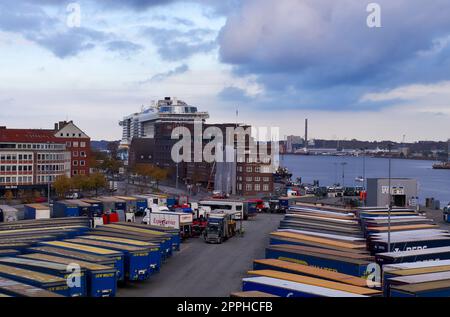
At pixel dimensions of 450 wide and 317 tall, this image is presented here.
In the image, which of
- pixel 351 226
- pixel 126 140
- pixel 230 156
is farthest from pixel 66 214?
pixel 126 140

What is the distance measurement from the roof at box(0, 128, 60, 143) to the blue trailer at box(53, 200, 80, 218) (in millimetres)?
18384

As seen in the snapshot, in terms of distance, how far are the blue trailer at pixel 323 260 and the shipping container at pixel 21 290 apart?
8.53 metres

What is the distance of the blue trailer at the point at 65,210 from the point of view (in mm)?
35550

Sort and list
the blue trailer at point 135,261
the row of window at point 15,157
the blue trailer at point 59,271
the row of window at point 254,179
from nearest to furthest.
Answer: the blue trailer at point 59,271
the blue trailer at point 135,261
the row of window at point 15,157
the row of window at point 254,179

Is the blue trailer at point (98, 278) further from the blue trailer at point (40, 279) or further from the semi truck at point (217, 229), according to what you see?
the semi truck at point (217, 229)

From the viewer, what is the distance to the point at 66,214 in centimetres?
3547

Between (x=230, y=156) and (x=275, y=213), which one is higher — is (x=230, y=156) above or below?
above

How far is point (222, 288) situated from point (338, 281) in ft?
17.6

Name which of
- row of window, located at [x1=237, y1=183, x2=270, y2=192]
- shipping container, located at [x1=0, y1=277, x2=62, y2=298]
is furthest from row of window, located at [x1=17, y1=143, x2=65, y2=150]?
shipping container, located at [x1=0, y1=277, x2=62, y2=298]

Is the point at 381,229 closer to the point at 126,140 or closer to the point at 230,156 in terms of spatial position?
the point at 230,156

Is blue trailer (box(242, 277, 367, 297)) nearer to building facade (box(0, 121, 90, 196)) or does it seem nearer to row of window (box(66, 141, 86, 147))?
building facade (box(0, 121, 90, 196))

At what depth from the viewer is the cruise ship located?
363 feet

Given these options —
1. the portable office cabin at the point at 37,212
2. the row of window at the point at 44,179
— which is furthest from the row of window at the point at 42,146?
the portable office cabin at the point at 37,212

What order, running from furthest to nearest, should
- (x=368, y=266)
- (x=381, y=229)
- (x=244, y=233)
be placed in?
1. (x=244, y=233)
2. (x=381, y=229)
3. (x=368, y=266)
